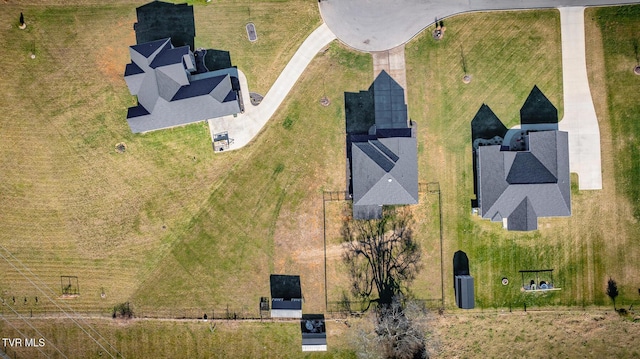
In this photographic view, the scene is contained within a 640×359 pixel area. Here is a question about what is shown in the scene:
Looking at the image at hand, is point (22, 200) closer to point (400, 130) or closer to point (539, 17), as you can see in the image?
point (400, 130)

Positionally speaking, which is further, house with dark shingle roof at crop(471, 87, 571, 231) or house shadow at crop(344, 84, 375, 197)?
house shadow at crop(344, 84, 375, 197)

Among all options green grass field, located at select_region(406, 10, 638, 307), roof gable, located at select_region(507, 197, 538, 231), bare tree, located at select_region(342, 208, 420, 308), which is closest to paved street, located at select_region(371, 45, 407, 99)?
green grass field, located at select_region(406, 10, 638, 307)

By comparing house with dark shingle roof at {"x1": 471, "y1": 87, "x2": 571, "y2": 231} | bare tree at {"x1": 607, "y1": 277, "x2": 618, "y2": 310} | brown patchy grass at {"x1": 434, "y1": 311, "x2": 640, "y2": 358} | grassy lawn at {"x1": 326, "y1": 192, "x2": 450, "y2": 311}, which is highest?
house with dark shingle roof at {"x1": 471, "y1": 87, "x2": 571, "y2": 231}

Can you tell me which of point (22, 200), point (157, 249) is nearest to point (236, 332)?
point (157, 249)

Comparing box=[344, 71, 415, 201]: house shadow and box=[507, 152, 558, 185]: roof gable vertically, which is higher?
box=[344, 71, 415, 201]: house shadow

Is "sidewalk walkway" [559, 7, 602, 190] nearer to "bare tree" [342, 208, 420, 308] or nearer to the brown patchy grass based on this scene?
the brown patchy grass

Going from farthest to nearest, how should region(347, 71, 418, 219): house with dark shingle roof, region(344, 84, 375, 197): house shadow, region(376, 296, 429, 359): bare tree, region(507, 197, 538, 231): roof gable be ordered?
region(344, 84, 375, 197): house shadow → region(376, 296, 429, 359): bare tree → region(507, 197, 538, 231): roof gable → region(347, 71, 418, 219): house with dark shingle roof
